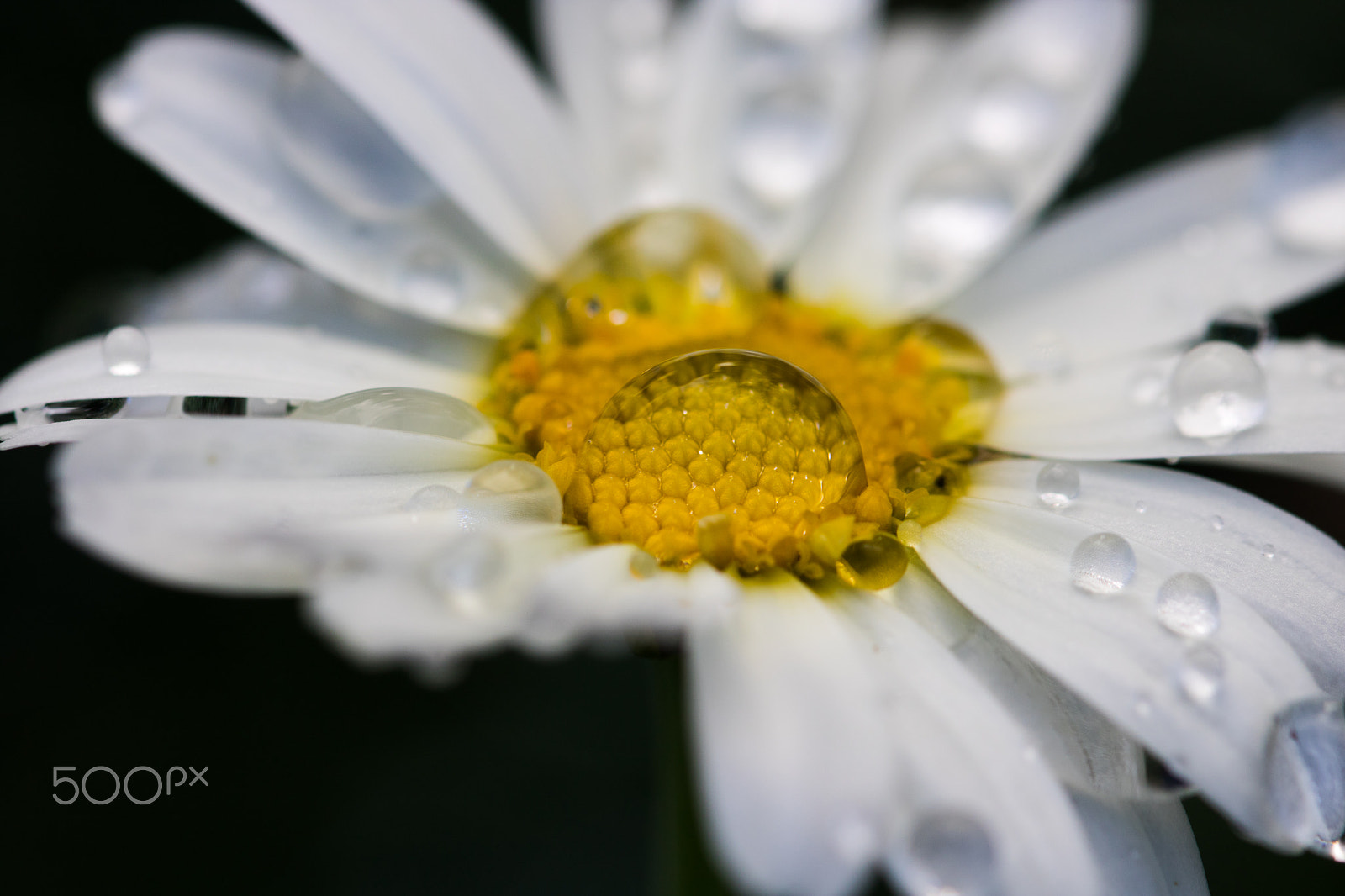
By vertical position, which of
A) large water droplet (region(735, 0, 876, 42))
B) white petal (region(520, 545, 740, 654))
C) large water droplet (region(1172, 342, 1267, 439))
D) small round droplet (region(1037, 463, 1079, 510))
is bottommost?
white petal (region(520, 545, 740, 654))

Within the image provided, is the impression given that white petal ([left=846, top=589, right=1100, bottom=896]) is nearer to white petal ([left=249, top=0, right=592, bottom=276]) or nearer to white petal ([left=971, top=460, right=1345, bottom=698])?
white petal ([left=971, top=460, right=1345, bottom=698])

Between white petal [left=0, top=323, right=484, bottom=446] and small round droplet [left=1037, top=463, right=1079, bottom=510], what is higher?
white petal [left=0, top=323, right=484, bottom=446]

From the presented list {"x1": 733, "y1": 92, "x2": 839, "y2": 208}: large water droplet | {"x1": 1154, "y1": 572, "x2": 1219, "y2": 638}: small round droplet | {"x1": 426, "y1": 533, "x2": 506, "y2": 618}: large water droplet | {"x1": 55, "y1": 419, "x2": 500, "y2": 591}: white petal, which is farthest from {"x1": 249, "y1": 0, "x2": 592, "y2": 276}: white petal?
{"x1": 1154, "y1": 572, "x2": 1219, "y2": 638}: small round droplet

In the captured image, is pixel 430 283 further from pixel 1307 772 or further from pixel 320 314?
pixel 1307 772

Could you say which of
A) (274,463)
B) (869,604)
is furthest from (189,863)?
(869,604)

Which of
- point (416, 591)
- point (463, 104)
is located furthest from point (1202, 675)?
point (463, 104)

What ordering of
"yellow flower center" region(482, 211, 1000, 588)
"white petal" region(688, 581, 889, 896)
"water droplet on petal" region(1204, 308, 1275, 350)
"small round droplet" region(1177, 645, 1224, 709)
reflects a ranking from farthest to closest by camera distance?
"water droplet on petal" region(1204, 308, 1275, 350) → "yellow flower center" region(482, 211, 1000, 588) → "small round droplet" region(1177, 645, 1224, 709) → "white petal" region(688, 581, 889, 896)
